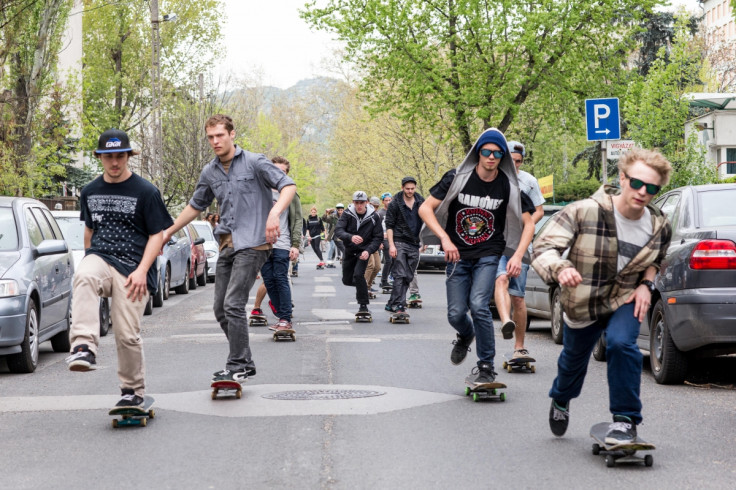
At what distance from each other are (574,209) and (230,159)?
3092 millimetres

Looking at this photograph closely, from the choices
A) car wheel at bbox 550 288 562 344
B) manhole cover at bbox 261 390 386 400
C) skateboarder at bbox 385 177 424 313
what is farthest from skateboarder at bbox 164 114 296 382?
skateboarder at bbox 385 177 424 313

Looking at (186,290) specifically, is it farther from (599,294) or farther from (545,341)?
(599,294)

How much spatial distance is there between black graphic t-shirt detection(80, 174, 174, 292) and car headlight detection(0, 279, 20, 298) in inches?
111

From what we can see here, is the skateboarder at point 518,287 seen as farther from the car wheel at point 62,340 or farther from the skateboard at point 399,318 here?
the car wheel at point 62,340

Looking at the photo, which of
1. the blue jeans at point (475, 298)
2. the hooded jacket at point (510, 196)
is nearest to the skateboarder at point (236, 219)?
the hooded jacket at point (510, 196)

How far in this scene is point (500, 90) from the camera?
3594 centimetres

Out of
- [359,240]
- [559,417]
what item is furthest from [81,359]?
[359,240]

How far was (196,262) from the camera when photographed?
941 inches

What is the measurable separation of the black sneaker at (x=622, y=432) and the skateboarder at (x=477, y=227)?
2130 mm

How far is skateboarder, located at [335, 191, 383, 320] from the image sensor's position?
48.4ft

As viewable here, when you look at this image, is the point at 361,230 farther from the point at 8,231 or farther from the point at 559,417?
the point at 559,417

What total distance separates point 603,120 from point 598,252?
10.9m

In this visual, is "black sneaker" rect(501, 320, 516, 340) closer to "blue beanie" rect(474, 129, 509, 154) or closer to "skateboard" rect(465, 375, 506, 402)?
"skateboard" rect(465, 375, 506, 402)

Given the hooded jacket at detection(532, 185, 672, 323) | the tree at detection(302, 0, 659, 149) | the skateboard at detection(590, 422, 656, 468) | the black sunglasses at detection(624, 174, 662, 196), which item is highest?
the tree at detection(302, 0, 659, 149)
